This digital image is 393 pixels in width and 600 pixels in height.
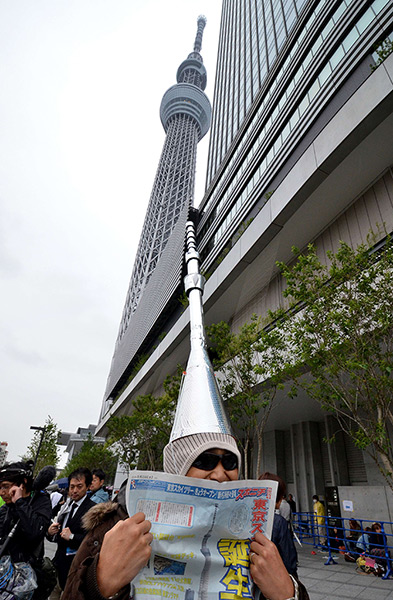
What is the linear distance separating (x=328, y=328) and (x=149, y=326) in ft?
95.9

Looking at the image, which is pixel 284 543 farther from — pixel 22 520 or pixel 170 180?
pixel 170 180

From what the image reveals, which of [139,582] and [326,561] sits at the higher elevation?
[139,582]

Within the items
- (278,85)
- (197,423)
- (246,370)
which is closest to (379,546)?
(246,370)

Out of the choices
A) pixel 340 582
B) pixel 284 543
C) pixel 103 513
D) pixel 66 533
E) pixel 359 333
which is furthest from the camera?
pixel 340 582

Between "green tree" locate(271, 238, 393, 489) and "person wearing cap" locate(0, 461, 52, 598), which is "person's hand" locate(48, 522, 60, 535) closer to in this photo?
"person wearing cap" locate(0, 461, 52, 598)

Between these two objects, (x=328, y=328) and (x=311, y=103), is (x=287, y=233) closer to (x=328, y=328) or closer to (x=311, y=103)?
(x=311, y=103)

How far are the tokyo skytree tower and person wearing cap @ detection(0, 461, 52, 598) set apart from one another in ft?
206

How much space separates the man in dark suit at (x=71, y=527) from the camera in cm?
319

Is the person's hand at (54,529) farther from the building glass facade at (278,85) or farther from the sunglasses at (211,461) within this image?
the building glass facade at (278,85)

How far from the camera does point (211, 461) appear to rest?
151 centimetres

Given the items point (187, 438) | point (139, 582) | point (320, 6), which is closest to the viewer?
point (139, 582)

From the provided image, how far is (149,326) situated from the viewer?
3450 centimetres

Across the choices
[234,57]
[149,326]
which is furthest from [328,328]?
[234,57]

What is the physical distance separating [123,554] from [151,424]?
14.4m
